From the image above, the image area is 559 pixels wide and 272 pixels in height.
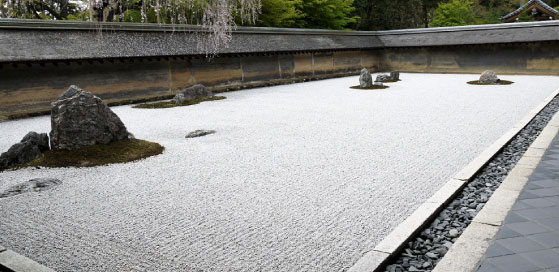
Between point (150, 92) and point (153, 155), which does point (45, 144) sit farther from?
point (150, 92)

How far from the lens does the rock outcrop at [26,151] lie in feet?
18.4

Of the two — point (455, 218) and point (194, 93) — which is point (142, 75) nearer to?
point (194, 93)

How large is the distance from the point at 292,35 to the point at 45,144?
45.9 ft

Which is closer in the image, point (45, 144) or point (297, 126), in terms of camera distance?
point (45, 144)

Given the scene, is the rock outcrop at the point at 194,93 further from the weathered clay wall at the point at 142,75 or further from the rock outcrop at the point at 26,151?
the rock outcrop at the point at 26,151

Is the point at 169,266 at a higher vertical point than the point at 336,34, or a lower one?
lower

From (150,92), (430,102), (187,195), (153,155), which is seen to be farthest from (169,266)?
(150,92)

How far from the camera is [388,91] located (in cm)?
1330

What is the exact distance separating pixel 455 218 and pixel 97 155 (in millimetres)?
4861

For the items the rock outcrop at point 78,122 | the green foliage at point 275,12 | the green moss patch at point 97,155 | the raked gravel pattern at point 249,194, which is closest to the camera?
the raked gravel pattern at point 249,194

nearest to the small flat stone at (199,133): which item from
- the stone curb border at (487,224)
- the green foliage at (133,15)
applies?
the stone curb border at (487,224)

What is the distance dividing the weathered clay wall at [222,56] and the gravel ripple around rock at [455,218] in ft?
33.0

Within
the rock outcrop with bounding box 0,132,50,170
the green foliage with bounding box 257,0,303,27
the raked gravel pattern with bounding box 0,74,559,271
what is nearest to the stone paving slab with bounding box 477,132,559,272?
the raked gravel pattern with bounding box 0,74,559,271

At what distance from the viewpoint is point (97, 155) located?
5.79m
